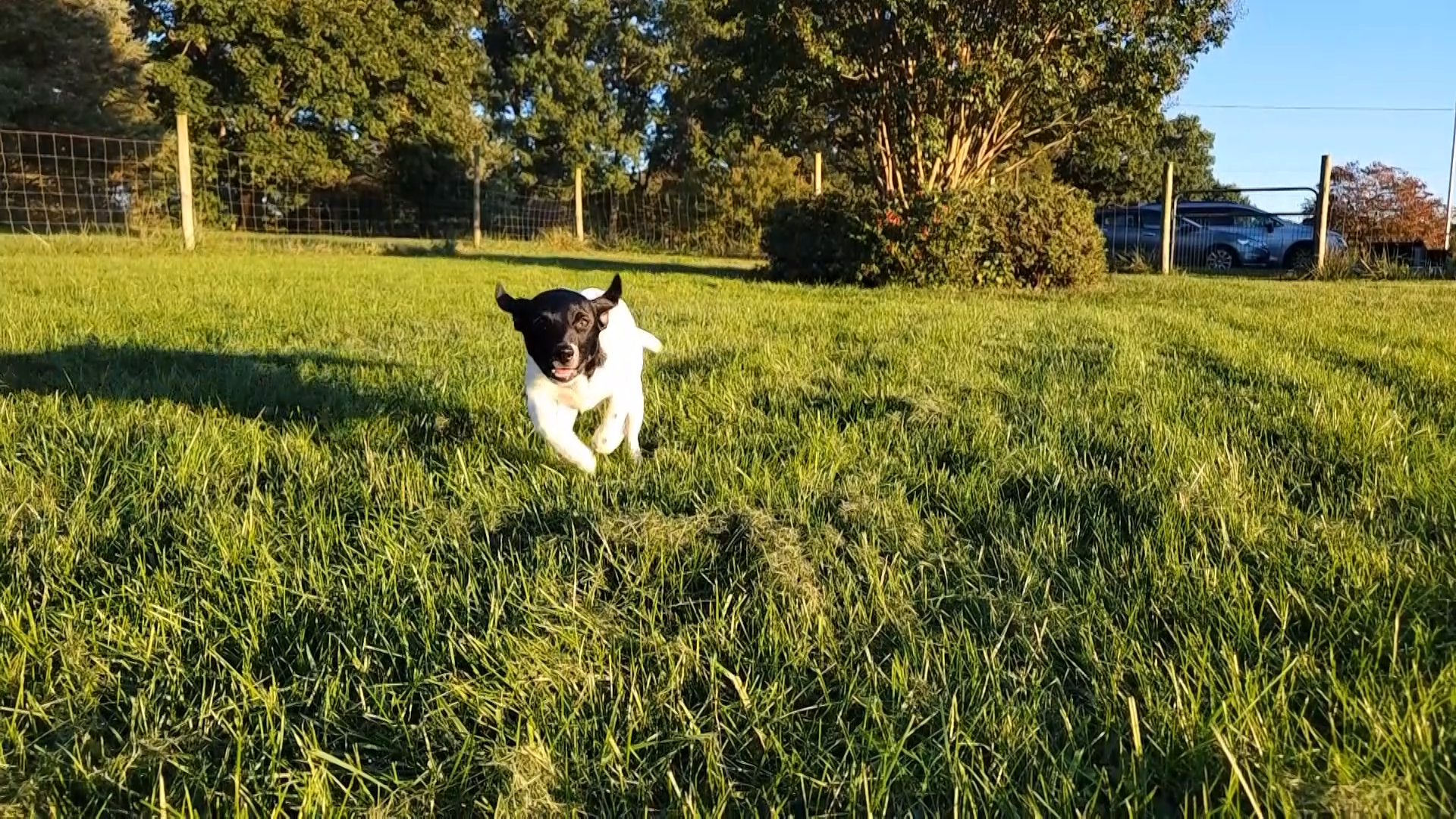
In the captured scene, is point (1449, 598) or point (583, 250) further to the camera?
point (583, 250)

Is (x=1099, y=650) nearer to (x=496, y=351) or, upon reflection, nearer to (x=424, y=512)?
(x=424, y=512)

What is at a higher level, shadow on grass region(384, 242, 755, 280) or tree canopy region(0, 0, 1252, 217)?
tree canopy region(0, 0, 1252, 217)

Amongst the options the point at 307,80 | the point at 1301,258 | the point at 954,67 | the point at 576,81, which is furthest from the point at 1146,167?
the point at 307,80

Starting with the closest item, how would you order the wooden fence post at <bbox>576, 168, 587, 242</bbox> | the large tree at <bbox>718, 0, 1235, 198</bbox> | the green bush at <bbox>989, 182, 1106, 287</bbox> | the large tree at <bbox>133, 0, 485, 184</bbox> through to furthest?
1. the large tree at <bbox>718, 0, 1235, 198</bbox>
2. the green bush at <bbox>989, 182, 1106, 287</bbox>
3. the wooden fence post at <bbox>576, 168, 587, 242</bbox>
4. the large tree at <bbox>133, 0, 485, 184</bbox>

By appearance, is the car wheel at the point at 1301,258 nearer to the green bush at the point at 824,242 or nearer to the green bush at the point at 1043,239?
the green bush at the point at 1043,239

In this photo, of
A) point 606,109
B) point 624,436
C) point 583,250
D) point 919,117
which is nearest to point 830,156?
point 583,250

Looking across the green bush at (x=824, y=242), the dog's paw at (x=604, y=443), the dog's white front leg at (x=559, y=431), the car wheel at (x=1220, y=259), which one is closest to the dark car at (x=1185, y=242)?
the car wheel at (x=1220, y=259)

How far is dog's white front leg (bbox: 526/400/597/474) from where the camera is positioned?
2.96 meters

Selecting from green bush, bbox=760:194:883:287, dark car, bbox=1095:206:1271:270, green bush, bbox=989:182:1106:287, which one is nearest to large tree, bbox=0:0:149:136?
green bush, bbox=760:194:883:287

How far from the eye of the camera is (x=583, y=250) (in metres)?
26.9

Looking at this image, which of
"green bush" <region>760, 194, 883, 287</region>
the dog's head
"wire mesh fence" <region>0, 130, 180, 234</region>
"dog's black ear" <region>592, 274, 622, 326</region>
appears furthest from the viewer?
"wire mesh fence" <region>0, 130, 180, 234</region>

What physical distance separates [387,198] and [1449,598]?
3701 cm

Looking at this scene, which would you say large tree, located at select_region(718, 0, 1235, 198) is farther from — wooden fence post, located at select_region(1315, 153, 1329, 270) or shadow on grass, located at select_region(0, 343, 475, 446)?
shadow on grass, located at select_region(0, 343, 475, 446)

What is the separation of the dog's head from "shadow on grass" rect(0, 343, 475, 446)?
744 mm
